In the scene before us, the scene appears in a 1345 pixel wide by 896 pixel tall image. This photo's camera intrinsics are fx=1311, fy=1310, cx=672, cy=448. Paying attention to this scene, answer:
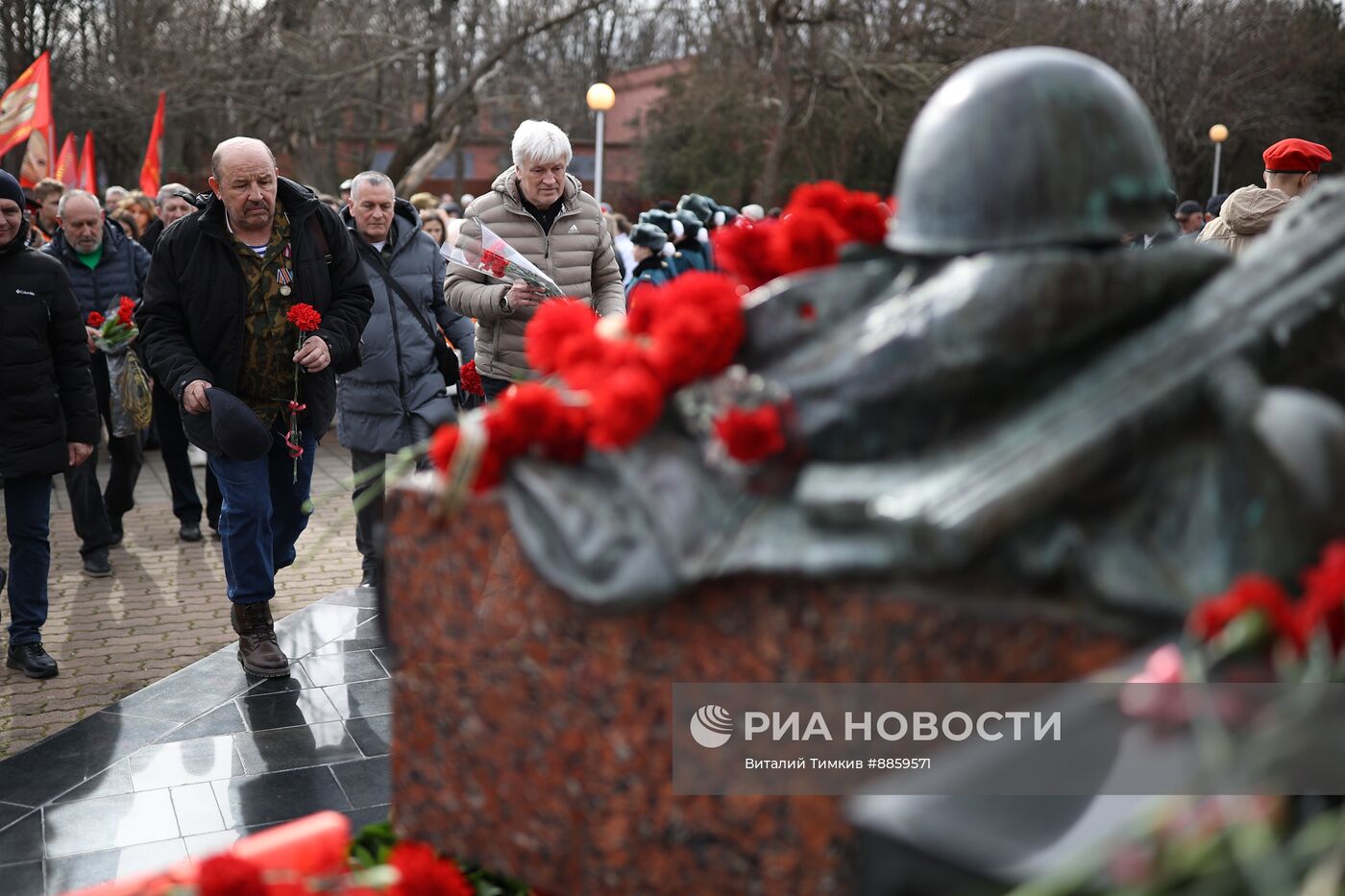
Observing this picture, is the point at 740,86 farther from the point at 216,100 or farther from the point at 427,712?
the point at 427,712

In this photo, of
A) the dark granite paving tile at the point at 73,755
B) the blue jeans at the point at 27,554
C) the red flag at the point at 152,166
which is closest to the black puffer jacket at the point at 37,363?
the blue jeans at the point at 27,554

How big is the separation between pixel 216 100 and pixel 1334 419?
24.4 m

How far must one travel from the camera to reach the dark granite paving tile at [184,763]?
4.25m

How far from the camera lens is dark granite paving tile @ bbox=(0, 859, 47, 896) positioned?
11.7 feet

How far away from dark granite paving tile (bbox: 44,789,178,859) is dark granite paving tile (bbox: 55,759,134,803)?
4 centimetres

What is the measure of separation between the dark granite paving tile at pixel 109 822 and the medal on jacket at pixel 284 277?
197cm

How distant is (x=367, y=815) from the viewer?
3.98 m

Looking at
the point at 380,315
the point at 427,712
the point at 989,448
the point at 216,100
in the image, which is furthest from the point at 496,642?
the point at 216,100

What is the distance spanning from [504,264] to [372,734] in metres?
1.98

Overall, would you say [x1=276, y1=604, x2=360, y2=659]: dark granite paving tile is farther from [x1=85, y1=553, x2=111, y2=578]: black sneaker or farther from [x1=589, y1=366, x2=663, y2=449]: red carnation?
[x1=589, y1=366, x2=663, y2=449]: red carnation

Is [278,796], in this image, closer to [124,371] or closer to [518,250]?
[518,250]

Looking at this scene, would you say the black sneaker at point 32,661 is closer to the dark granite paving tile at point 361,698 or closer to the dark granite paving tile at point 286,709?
the dark granite paving tile at point 286,709

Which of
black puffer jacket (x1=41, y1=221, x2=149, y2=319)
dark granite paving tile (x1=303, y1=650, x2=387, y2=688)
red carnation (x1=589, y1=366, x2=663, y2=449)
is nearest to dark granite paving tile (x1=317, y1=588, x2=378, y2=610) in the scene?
dark granite paving tile (x1=303, y1=650, x2=387, y2=688)

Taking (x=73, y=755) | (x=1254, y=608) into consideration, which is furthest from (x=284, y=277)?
(x=1254, y=608)
